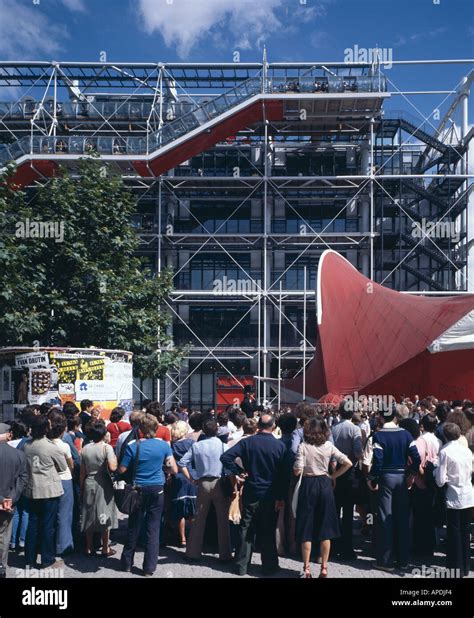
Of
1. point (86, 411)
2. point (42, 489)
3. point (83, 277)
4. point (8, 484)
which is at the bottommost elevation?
point (42, 489)

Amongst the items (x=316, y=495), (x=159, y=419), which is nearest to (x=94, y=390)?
(x=159, y=419)

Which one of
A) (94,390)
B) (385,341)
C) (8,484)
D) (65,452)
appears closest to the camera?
(8,484)

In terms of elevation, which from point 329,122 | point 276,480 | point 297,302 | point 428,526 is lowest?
point 428,526

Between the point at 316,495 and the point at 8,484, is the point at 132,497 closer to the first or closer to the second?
the point at 8,484

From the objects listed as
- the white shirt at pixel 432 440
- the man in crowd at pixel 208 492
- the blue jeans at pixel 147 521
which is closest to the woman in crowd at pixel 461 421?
the white shirt at pixel 432 440

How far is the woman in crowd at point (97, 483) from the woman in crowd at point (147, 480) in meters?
0.48

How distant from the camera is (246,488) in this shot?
21.6 feet

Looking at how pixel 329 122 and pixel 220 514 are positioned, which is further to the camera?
pixel 329 122

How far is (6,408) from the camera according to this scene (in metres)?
11.0

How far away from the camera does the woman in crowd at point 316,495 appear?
6301mm

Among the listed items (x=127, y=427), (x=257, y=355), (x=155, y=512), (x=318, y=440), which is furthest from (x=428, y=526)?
(x=257, y=355)

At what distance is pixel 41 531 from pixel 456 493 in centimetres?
416

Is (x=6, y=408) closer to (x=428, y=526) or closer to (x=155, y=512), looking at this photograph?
(x=155, y=512)

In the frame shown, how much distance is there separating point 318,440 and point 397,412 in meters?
1.22
